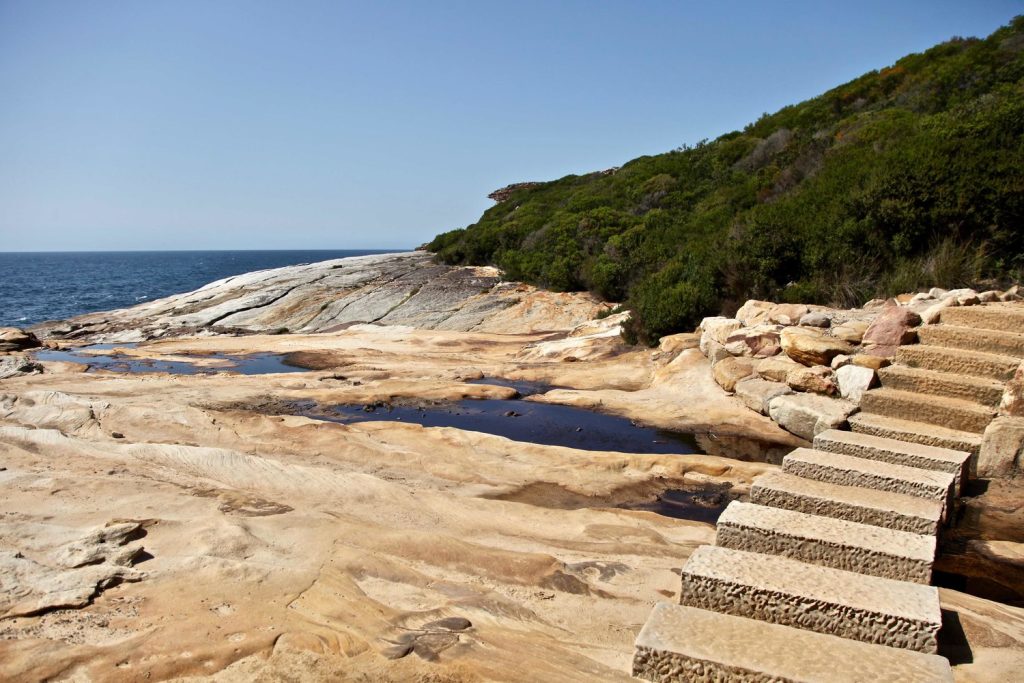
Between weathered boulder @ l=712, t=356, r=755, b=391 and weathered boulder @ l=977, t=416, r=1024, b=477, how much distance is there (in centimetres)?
407

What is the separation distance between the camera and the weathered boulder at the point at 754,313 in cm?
1233

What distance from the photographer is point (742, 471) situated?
8.04 m

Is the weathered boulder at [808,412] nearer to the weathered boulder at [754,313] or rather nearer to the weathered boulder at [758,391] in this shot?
the weathered boulder at [758,391]

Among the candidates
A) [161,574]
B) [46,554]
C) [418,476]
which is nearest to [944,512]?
[418,476]

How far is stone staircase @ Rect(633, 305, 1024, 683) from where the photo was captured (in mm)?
3947

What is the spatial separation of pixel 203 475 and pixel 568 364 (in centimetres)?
857

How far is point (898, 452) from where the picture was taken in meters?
6.78

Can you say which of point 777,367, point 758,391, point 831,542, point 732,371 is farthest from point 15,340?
point 831,542

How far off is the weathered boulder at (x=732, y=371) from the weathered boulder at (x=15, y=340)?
18.1 m

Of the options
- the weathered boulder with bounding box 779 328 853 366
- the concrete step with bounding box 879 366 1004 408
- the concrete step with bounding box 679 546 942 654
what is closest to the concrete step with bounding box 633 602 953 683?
the concrete step with bounding box 679 546 942 654

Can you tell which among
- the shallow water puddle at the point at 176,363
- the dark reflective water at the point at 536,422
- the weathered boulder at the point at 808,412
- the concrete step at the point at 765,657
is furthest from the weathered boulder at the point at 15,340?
the concrete step at the point at 765,657

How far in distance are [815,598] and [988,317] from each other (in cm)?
648

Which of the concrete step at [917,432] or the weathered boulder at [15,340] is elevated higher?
the weathered boulder at [15,340]

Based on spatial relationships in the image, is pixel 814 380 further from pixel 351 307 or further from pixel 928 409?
pixel 351 307
